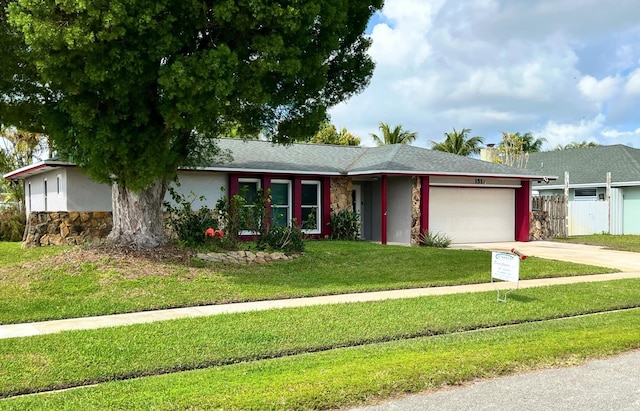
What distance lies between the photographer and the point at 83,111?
10398 millimetres

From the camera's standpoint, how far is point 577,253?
17328mm

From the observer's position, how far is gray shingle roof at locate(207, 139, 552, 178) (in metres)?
18.6

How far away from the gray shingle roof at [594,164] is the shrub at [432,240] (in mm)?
11897

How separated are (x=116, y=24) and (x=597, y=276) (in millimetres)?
11038

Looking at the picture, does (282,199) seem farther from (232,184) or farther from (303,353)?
(303,353)

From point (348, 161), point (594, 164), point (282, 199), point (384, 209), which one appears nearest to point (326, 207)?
point (282, 199)

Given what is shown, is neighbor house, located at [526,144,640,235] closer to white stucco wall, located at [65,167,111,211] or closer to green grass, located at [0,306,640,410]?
white stucco wall, located at [65,167,111,211]

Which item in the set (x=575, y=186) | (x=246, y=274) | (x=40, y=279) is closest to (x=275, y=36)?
(x=246, y=274)

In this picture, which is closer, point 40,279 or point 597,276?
point 40,279

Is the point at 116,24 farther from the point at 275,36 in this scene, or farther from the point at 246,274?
the point at 246,274

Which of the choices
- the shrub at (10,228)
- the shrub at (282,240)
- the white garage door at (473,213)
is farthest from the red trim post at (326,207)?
the shrub at (10,228)

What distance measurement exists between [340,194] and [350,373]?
48.8ft

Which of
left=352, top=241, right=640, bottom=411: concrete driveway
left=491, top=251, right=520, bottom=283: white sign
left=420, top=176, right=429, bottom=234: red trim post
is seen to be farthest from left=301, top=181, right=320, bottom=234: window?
left=352, top=241, right=640, bottom=411: concrete driveway

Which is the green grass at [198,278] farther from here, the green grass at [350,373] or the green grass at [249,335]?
the green grass at [350,373]
